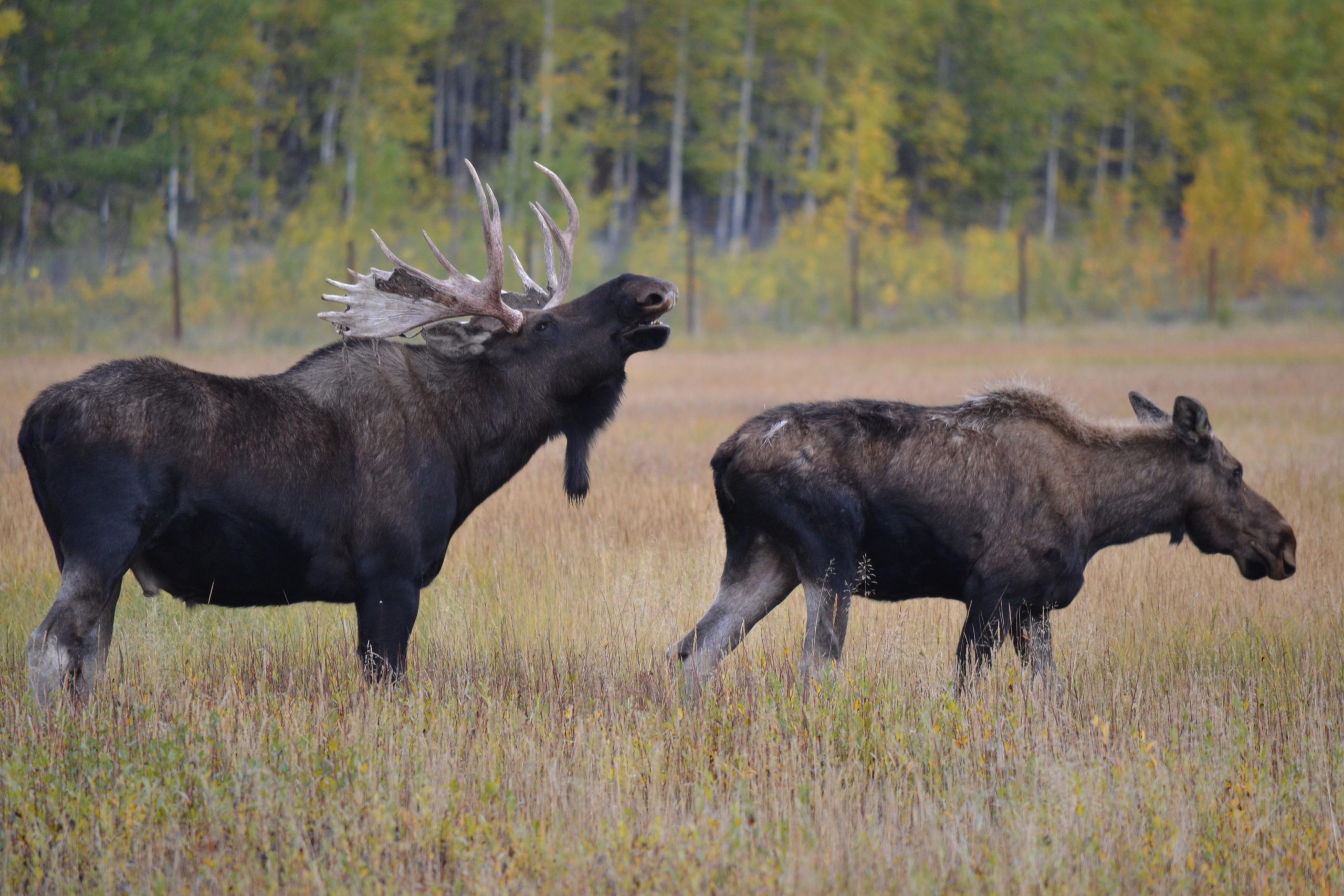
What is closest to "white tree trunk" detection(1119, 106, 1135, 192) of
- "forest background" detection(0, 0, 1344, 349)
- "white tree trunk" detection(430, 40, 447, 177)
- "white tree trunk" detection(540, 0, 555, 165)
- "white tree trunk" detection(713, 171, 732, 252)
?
"forest background" detection(0, 0, 1344, 349)

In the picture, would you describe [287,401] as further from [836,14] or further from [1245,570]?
[836,14]

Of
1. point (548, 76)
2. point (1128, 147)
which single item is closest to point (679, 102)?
point (548, 76)

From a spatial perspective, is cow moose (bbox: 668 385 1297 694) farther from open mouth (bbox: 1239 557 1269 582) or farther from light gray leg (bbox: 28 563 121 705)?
light gray leg (bbox: 28 563 121 705)

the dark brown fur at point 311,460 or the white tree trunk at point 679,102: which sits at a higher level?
the white tree trunk at point 679,102

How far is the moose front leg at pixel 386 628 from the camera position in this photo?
19.1 feet

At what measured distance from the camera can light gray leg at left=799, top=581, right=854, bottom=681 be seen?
6.04 meters

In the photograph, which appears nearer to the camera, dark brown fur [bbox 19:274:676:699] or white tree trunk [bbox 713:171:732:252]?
dark brown fur [bbox 19:274:676:699]

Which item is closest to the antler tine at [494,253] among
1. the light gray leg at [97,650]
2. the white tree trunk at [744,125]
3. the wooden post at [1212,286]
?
the light gray leg at [97,650]

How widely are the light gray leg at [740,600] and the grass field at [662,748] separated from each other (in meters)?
0.20

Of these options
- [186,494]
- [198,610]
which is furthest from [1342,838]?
[198,610]

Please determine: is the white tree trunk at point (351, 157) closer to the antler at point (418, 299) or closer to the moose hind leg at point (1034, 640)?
the antler at point (418, 299)

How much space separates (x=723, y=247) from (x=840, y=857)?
1981 inches

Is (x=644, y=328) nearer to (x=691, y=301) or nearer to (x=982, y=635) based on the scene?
(x=982, y=635)

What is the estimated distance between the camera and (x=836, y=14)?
53062 millimetres
